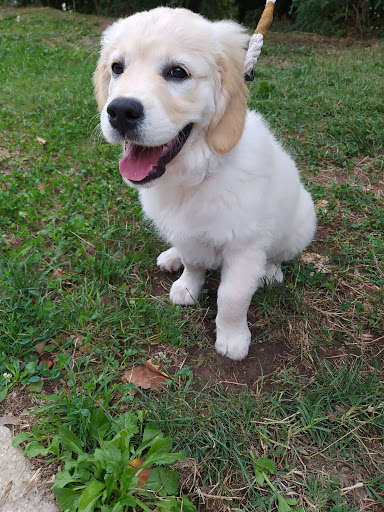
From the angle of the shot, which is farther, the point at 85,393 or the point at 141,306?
the point at 141,306

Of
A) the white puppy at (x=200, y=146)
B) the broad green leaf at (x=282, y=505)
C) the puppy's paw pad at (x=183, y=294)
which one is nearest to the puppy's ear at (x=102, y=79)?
the white puppy at (x=200, y=146)

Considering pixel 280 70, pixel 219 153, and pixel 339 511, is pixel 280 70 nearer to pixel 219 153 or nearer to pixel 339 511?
pixel 219 153

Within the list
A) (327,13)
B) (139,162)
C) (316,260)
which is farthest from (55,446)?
(327,13)

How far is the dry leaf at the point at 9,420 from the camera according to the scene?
1.64m

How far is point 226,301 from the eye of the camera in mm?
1910

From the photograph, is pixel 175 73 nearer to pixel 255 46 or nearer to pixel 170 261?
pixel 255 46

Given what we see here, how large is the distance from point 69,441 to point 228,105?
4.97 feet

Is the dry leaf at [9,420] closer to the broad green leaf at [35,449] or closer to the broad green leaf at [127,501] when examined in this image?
the broad green leaf at [35,449]

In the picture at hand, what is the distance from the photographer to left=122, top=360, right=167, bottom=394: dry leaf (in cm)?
184

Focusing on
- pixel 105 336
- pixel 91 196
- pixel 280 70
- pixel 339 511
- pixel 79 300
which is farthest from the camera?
pixel 280 70

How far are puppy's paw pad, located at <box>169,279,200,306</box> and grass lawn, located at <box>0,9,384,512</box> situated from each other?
51 millimetres

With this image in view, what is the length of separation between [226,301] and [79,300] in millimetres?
858

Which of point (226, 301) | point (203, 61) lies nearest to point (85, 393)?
point (226, 301)

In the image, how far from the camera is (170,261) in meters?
2.55
